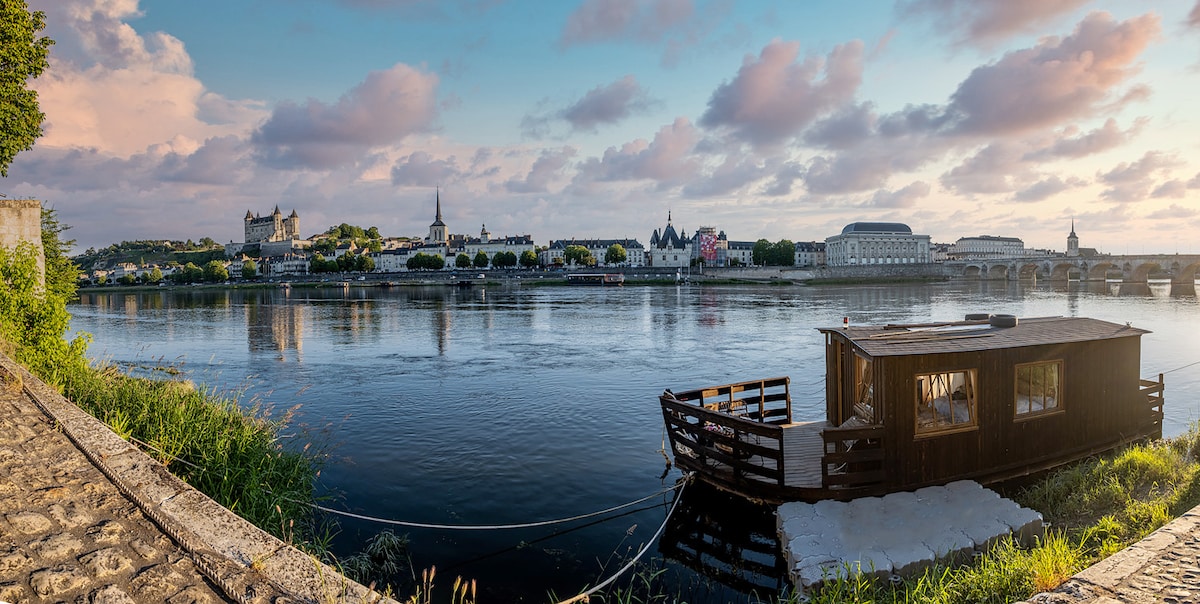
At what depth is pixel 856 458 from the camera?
10.8 metres

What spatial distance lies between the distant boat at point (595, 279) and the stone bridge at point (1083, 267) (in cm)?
7320

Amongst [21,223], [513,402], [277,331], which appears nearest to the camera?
[21,223]

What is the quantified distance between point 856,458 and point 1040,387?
4887 mm

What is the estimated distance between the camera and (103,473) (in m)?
8.00

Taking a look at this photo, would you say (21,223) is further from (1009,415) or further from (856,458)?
(1009,415)

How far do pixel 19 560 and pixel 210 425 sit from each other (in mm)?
6225

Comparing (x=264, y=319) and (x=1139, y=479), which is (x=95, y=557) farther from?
(x=264, y=319)

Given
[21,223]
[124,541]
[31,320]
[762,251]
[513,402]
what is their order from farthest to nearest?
[762,251] → [513,402] → [21,223] → [31,320] → [124,541]

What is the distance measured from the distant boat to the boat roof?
12836 cm

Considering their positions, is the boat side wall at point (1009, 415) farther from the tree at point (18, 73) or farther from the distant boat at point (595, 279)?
the distant boat at point (595, 279)

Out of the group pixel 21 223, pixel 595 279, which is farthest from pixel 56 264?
pixel 595 279

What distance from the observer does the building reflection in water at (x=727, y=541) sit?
1001 centimetres

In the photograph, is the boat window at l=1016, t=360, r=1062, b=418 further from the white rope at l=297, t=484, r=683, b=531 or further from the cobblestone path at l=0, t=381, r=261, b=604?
the cobblestone path at l=0, t=381, r=261, b=604

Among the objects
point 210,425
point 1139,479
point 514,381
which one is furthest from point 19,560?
point 514,381
